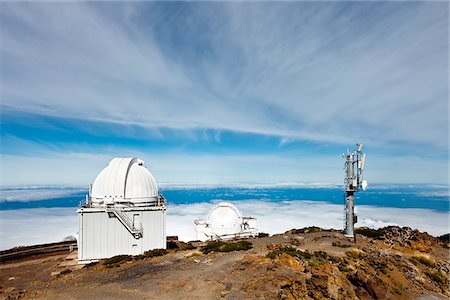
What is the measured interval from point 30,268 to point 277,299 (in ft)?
67.4

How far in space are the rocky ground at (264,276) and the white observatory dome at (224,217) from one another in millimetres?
7534

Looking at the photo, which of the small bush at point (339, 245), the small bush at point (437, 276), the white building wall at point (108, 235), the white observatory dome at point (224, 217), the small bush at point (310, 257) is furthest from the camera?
the white observatory dome at point (224, 217)

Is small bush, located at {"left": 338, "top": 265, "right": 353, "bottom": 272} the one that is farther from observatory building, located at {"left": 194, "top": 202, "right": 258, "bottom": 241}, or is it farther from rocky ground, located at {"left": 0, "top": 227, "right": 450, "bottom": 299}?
observatory building, located at {"left": 194, "top": 202, "right": 258, "bottom": 241}

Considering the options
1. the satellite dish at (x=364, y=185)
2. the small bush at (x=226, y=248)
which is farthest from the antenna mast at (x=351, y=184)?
the small bush at (x=226, y=248)

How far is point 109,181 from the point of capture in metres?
19.9

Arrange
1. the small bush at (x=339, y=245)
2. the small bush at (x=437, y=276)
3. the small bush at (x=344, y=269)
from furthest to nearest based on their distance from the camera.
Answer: the small bush at (x=339, y=245), the small bush at (x=437, y=276), the small bush at (x=344, y=269)

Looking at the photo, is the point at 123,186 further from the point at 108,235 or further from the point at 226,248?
the point at 226,248

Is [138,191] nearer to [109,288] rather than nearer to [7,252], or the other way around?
[109,288]

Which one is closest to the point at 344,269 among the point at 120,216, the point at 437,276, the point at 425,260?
the point at 437,276

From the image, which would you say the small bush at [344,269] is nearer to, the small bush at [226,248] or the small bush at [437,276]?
the small bush at [437,276]

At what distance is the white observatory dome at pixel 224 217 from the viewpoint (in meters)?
26.1

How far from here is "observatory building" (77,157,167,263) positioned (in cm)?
1877

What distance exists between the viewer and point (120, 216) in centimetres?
1889

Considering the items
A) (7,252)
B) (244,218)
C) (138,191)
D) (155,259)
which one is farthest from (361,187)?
(7,252)
